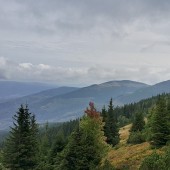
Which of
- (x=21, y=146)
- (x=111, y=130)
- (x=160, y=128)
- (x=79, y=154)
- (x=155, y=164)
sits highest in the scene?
(x=160, y=128)

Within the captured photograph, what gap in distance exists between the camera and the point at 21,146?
39156mm

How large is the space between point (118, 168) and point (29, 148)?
1128cm

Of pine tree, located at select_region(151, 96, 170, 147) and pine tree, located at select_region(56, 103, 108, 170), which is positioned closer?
pine tree, located at select_region(56, 103, 108, 170)

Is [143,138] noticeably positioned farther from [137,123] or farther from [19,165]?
[19,165]

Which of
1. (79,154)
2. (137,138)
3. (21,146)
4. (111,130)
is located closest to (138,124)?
(111,130)

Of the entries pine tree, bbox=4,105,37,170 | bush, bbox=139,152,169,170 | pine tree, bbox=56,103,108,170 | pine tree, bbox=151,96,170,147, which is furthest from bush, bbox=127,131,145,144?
bush, bbox=139,152,169,170

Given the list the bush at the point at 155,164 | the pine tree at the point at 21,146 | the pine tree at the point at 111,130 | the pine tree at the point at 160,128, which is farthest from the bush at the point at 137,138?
the bush at the point at 155,164

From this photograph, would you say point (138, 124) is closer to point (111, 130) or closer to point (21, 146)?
point (111, 130)

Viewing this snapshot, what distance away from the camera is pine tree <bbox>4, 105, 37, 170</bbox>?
3941cm

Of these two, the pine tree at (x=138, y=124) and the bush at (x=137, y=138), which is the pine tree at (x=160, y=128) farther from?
the pine tree at (x=138, y=124)

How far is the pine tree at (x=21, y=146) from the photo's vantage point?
39406 millimetres

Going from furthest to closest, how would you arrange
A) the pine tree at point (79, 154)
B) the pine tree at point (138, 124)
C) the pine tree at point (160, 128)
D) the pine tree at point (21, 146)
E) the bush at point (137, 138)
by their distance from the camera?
the pine tree at point (138, 124) < the bush at point (137, 138) < the pine tree at point (160, 128) < the pine tree at point (79, 154) < the pine tree at point (21, 146)

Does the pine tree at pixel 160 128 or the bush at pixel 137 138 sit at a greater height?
the pine tree at pixel 160 128

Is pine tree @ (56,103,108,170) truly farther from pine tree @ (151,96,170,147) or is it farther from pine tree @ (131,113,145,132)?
pine tree @ (131,113,145,132)
